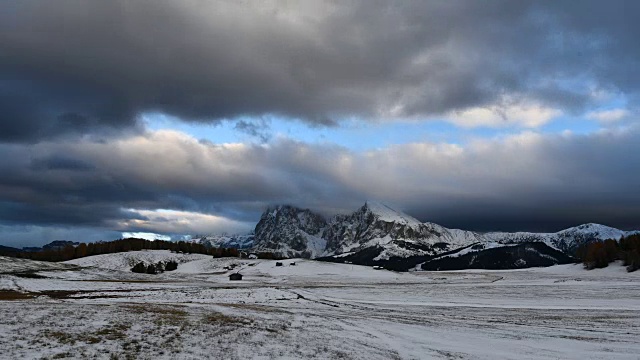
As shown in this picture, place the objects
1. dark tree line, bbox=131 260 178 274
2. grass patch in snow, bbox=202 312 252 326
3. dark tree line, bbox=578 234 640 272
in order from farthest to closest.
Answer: dark tree line, bbox=578 234 640 272
dark tree line, bbox=131 260 178 274
grass patch in snow, bbox=202 312 252 326

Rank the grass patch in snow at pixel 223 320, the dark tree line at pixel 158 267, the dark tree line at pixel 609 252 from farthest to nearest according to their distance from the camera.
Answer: the dark tree line at pixel 609 252 < the dark tree line at pixel 158 267 < the grass patch in snow at pixel 223 320

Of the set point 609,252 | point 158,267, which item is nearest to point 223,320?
point 158,267

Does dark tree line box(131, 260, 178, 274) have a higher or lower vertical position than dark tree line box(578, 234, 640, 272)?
lower

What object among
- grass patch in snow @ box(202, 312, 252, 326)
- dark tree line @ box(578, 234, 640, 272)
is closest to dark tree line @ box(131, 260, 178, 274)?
grass patch in snow @ box(202, 312, 252, 326)

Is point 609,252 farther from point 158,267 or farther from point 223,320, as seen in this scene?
point 223,320

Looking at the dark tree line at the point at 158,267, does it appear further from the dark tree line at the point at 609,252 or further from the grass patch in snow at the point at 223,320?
the dark tree line at the point at 609,252

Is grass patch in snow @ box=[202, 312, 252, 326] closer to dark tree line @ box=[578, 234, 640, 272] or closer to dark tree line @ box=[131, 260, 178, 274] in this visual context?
dark tree line @ box=[131, 260, 178, 274]

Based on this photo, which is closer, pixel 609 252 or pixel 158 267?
pixel 609 252

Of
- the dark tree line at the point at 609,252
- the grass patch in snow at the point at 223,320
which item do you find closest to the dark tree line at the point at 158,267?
the grass patch in snow at the point at 223,320

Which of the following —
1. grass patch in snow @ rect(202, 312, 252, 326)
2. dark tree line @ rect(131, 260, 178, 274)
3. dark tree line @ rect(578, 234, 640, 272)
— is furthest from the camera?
dark tree line @ rect(578, 234, 640, 272)

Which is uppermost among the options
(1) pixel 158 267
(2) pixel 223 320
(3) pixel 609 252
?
(3) pixel 609 252

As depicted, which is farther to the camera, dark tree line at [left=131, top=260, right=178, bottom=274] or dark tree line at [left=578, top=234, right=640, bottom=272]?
dark tree line at [left=578, top=234, right=640, bottom=272]

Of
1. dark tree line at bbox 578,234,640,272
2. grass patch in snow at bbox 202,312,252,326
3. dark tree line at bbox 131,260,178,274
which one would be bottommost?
dark tree line at bbox 131,260,178,274

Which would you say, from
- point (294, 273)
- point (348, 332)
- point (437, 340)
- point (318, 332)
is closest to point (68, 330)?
point (318, 332)
